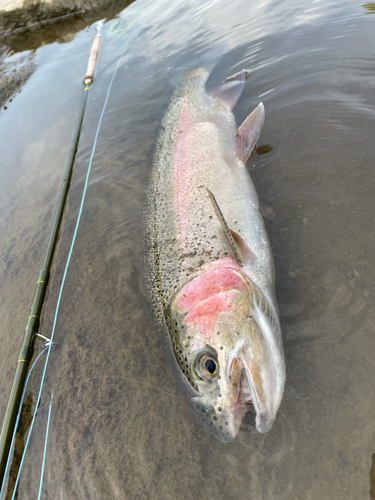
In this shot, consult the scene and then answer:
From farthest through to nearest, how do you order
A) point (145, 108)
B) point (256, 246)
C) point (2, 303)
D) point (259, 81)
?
point (145, 108) < point (259, 81) < point (2, 303) < point (256, 246)

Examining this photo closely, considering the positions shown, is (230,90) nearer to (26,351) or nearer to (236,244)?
(236,244)

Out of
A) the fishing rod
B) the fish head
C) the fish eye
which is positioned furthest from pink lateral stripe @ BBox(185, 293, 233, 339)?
the fishing rod

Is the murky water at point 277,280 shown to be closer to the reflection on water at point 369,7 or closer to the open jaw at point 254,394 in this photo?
the reflection on water at point 369,7

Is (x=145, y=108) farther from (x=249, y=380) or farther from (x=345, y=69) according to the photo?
(x=249, y=380)

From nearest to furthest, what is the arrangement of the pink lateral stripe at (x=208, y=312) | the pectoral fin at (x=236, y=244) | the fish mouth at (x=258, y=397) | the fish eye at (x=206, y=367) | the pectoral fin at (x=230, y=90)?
the fish mouth at (x=258, y=397), the fish eye at (x=206, y=367), the pink lateral stripe at (x=208, y=312), the pectoral fin at (x=236, y=244), the pectoral fin at (x=230, y=90)

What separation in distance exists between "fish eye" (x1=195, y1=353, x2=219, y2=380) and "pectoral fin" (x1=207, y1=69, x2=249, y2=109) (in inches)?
137

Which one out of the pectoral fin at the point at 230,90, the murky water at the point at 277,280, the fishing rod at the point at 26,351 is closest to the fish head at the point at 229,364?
the murky water at the point at 277,280

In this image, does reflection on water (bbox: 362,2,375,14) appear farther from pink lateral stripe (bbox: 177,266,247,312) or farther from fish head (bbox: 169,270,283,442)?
fish head (bbox: 169,270,283,442)

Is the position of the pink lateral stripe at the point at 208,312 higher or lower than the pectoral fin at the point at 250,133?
lower

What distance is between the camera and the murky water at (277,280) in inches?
74.5

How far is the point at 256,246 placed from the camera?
2.61 meters

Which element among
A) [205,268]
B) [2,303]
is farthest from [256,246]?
[2,303]

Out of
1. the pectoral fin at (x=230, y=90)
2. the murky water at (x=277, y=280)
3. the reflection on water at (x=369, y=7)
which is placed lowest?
the murky water at (x=277, y=280)

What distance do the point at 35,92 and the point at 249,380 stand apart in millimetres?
7121
